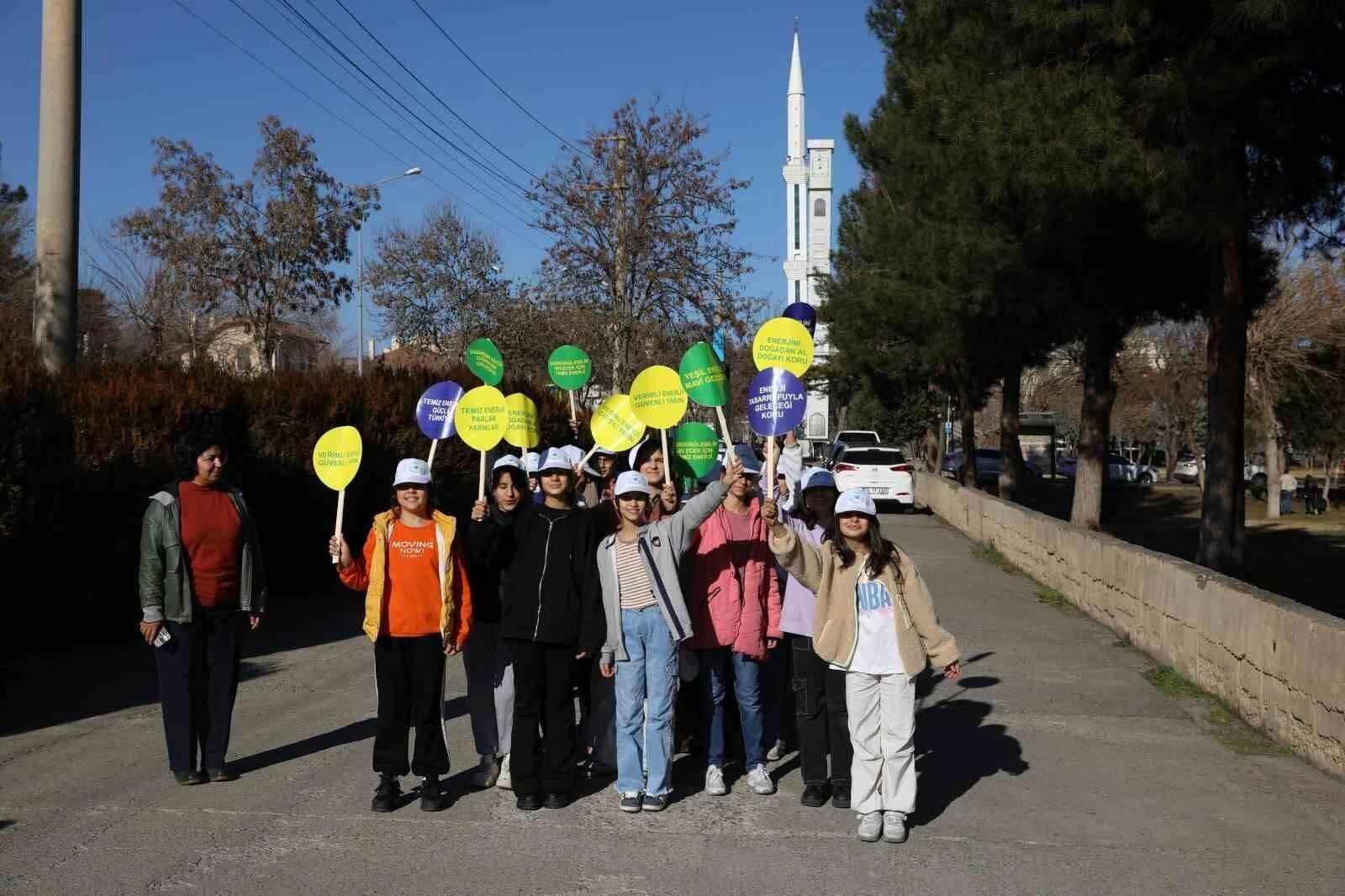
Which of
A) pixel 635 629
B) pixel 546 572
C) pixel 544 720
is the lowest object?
pixel 544 720

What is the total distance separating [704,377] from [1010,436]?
23.0 meters

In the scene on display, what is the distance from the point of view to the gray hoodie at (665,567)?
6.36m

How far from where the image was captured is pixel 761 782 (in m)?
6.70

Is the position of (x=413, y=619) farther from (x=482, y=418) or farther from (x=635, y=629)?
(x=482, y=418)

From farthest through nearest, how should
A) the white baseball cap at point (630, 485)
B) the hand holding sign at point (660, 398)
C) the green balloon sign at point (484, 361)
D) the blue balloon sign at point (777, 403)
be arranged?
the green balloon sign at point (484, 361), the hand holding sign at point (660, 398), the blue balloon sign at point (777, 403), the white baseball cap at point (630, 485)

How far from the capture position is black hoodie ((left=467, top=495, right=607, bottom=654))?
6.39m

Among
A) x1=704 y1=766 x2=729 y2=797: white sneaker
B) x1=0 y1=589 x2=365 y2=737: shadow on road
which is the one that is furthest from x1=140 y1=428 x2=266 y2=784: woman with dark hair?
x1=704 y1=766 x2=729 y2=797: white sneaker

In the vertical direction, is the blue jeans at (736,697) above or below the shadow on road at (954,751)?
above

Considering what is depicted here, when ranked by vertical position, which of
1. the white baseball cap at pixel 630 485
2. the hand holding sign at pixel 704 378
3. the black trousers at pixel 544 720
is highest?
the hand holding sign at pixel 704 378

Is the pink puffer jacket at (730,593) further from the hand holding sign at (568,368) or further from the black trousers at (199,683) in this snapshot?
the hand holding sign at (568,368)

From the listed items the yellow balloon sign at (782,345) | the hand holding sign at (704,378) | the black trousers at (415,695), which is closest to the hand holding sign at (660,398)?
the hand holding sign at (704,378)

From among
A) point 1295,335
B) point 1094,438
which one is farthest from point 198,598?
point 1295,335

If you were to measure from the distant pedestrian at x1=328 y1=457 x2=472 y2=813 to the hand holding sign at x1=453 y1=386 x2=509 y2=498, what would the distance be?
1.17 m

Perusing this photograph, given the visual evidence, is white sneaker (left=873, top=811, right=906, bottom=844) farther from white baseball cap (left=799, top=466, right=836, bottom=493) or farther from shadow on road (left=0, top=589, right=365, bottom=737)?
shadow on road (left=0, top=589, right=365, bottom=737)
